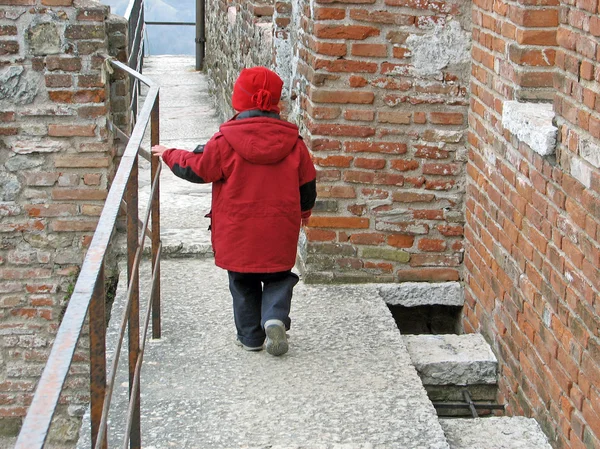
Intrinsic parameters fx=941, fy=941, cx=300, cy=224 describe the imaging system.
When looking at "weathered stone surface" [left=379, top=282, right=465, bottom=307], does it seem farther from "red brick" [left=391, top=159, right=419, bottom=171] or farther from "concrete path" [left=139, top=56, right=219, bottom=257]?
"concrete path" [left=139, top=56, right=219, bottom=257]

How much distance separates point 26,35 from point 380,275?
6.63 ft

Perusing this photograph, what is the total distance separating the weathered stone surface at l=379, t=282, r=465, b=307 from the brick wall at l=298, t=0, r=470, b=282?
0.17 feet

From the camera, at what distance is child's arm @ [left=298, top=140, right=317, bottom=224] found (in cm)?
363

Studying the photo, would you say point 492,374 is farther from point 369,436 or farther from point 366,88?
point 366,88

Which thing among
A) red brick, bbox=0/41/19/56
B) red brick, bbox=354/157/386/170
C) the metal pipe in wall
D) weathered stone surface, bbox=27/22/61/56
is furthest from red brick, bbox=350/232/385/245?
the metal pipe in wall

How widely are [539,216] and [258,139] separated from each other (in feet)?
3.45

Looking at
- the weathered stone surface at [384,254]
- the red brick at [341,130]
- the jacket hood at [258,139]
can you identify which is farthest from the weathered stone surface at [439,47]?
the jacket hood at [258,139]

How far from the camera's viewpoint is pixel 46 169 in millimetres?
4645

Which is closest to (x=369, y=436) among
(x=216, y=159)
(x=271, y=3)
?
(x=216, y=159)

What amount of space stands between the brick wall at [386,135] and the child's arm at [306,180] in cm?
63

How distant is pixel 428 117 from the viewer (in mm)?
4289

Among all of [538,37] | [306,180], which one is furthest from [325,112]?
[538,37]

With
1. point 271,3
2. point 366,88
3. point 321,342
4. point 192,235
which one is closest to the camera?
point 321,342

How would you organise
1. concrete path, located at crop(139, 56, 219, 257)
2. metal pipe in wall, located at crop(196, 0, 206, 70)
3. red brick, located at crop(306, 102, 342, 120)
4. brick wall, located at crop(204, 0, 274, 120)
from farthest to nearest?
metal pipe in wall, located at crop(196, 0, 206, 70), brick wall, located at crop(204, 0, 274, 120), concrete path, located at crop(139, 56, 219, 257), red brick, located at crop(306, 102, 342, 120)
